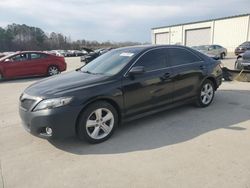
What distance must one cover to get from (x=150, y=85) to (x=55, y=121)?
1936 mm

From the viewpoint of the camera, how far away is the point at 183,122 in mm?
5129

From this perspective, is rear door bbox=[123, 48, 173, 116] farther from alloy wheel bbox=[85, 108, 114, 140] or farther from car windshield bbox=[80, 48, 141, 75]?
alloy wheel bbox=[85, 108, 114, 140]

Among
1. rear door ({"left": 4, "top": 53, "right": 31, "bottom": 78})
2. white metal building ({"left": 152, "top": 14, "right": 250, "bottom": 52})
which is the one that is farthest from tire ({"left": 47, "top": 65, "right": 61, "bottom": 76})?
white metal building ({"left": 152, "top": 14, "right": 250, "bottom": 52})

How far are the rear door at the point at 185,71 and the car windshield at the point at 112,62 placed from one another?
905mm

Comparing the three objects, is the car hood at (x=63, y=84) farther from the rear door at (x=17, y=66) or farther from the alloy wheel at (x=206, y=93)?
the rear door at (x=17, y=66)

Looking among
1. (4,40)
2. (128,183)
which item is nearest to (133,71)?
(128,183)

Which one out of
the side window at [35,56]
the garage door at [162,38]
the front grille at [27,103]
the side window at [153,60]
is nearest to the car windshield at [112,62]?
the side window at [153,60]

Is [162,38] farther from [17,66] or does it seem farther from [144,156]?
[144,156]

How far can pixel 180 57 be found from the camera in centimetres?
562

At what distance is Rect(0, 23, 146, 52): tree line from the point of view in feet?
236

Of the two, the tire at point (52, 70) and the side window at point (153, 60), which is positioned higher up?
the side window at point (153, 60)

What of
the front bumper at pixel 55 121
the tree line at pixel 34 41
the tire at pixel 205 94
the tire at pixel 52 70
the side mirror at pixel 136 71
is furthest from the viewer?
the tree line at pixel 34 41

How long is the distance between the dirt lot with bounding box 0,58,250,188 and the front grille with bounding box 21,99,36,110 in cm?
67

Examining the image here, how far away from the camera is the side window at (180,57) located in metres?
5.46
